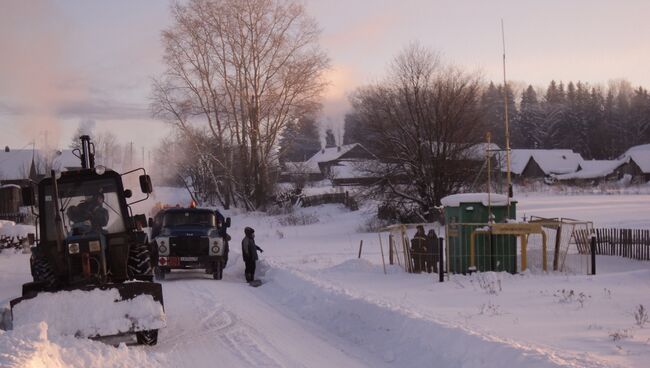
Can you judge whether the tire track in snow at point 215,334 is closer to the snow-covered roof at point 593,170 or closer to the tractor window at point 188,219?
the tractor window at point 188,219

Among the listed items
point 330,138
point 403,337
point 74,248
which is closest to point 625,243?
point 403,337

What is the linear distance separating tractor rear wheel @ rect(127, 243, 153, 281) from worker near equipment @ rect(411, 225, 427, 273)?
31.4 ft

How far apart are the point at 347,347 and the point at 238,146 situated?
141 ft

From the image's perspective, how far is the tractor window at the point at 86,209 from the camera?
10.9m

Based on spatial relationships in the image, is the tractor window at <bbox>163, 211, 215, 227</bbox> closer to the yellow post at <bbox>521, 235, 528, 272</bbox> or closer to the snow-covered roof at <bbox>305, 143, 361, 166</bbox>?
the yellow post at <bbox>521, 235, 528, 272</bbox>

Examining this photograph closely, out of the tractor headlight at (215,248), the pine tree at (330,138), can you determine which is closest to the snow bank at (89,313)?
the tractor headlight at (215,248)

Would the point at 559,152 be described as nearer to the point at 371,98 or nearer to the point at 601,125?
the point at 601,125

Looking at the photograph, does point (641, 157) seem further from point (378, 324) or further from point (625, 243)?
point (378, 324)

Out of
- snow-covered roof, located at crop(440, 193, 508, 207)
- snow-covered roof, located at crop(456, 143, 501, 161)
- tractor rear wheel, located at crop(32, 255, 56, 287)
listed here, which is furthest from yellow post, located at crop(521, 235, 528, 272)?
snow-covered roof, located at crop(456, 143, 501, 161)

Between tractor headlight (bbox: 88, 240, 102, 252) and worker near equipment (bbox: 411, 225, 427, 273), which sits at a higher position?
tractor headlight (bbox: 88, 240, 102, 252)

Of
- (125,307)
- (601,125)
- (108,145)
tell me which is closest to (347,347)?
(125,307)

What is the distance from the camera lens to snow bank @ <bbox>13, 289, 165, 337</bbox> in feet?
29.0

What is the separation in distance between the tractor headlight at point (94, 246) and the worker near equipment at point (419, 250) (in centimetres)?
1055

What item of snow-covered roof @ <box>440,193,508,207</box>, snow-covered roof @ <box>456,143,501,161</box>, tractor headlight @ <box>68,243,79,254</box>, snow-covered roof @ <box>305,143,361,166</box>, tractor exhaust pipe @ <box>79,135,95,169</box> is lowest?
tractor headlight @ <box>68,243,79,254</box>
